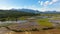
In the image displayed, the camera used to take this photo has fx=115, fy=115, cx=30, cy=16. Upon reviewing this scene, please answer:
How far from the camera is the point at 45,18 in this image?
2395 mm

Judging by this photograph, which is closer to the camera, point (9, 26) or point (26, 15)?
point (9, 26)

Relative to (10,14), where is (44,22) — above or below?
below

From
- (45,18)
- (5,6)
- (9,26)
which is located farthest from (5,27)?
(45,18)

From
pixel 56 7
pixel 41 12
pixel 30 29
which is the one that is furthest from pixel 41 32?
pixel 56 7

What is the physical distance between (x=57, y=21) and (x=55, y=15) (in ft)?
0.45

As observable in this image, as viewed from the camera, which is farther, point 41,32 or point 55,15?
point 55,15

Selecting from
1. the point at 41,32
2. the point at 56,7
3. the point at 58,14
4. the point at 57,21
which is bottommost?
the point at 41,32

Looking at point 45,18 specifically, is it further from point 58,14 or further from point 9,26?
point 9,26

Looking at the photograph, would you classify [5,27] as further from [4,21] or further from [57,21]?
[57,21]

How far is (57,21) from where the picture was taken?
248cm

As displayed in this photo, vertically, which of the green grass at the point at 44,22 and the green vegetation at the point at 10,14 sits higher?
the green vegetation at the point at 10,14

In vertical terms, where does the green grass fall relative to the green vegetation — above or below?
below

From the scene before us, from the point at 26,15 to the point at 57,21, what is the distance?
2.24ft

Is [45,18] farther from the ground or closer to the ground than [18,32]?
farther from the ground
